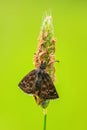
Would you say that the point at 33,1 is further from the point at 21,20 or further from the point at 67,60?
the point at 67,60

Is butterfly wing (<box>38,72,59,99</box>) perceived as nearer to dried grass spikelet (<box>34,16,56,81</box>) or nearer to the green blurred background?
dried grass spikelet (<box>34,16,56,81</box>)

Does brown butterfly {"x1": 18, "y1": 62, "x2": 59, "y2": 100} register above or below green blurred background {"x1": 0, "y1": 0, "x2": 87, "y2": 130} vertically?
below

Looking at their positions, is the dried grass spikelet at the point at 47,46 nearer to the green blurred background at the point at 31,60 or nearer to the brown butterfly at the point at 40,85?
the brown butterfly at the point at 40,85

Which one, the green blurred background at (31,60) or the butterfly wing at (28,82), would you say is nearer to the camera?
the butterfly wing at (28,82)

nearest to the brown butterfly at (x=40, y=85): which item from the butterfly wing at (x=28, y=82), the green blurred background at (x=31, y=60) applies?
the butterfly wing at (x=28, y=82)

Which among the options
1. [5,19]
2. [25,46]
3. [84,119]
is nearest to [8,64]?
[25,46]

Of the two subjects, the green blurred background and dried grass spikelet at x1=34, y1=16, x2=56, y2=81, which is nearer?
dried grass spikelet at x1=34, y1=16, x2=56, y2=81

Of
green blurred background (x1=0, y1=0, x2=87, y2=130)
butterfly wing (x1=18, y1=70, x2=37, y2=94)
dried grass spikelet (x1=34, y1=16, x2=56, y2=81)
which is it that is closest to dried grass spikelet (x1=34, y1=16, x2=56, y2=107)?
dried grass spikelet (x1=34, y1=16, x2=56, y2=81)
